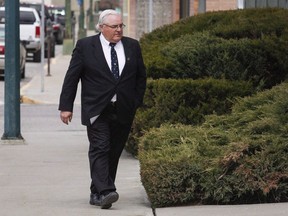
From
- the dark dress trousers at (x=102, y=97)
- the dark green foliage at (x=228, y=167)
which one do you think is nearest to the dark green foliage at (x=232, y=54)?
the dark green foliage at (x=228, y=167)

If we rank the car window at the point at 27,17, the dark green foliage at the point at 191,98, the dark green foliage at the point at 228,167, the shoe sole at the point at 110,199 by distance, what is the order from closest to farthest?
the dark green foliage at the point at 228,167
the shoe sole at the point at 110,199
the dark green foliage at the point at 191,98
the car window at the point at 27,17

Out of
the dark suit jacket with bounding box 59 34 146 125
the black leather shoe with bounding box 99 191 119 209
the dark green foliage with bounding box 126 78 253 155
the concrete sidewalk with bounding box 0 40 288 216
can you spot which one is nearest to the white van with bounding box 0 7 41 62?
the concrete sidewalk with bounding box 0 40 288 216

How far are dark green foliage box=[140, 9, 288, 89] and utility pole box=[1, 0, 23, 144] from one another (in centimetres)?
216

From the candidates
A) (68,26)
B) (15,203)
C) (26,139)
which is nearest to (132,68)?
(15,203)

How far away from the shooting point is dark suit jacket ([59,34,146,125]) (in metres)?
9.55

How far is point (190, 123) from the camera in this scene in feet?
39.9

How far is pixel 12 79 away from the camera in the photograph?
48.3 feet

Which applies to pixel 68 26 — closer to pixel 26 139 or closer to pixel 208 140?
pixel 26 139

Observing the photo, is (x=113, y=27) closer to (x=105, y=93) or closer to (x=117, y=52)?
(x=117, y=52)

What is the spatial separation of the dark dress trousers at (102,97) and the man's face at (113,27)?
18 cm

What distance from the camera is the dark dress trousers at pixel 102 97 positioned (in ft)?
31.2

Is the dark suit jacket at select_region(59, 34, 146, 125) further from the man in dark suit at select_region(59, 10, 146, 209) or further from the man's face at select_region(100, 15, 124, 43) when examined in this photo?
the man's face at select_region(100, 15, 124, 43)

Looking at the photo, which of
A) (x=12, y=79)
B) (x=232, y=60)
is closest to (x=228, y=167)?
(x=232, y=60)

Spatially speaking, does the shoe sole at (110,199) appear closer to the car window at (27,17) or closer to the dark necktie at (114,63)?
the dark necktie at (114,63)
